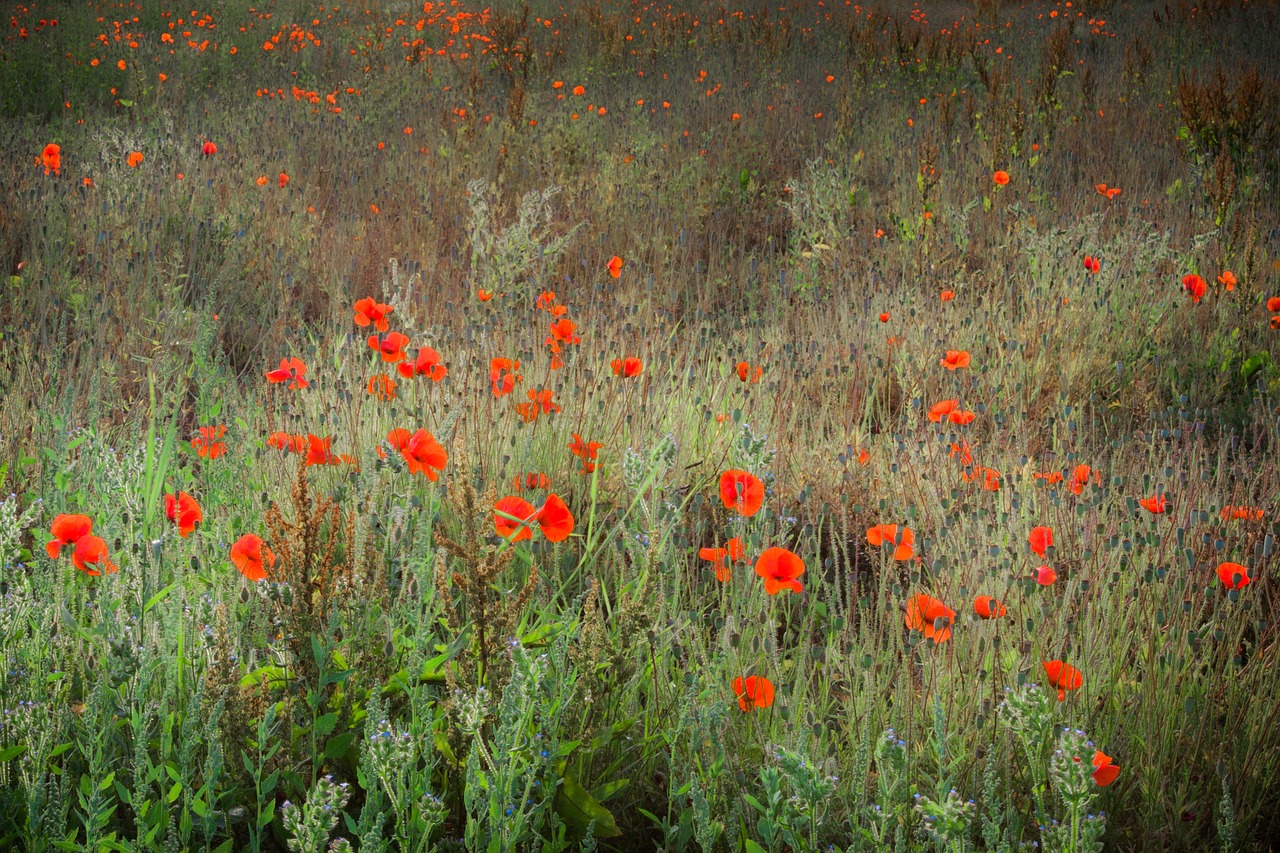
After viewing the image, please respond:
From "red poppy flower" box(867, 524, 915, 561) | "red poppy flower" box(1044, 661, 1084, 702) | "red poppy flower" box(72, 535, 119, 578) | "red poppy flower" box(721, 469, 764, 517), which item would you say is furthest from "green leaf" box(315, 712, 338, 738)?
"red poppy flower" box(1044, 661, 1084, 702)

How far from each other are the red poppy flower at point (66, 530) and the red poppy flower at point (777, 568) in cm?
→ 111

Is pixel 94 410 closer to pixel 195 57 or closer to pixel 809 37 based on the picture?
pixel 195 57

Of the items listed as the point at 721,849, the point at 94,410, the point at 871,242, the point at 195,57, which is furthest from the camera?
the point at 195,57

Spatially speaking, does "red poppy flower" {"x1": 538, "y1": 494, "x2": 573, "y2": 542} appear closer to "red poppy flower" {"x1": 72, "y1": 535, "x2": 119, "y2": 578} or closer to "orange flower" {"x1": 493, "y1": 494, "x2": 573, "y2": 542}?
"orange flower" {"x1": 493, "y1": 494, "x2": 573, "y2": 542}

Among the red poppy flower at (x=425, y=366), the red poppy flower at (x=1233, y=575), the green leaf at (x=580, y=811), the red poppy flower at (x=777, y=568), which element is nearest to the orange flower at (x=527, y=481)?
the red poppy flower at (x=425, y=366)

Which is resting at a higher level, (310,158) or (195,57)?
(195,57)

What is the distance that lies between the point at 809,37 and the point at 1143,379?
898 centimetres

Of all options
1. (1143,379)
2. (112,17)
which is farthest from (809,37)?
(1143,379)

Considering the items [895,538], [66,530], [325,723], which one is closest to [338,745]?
[325,723]

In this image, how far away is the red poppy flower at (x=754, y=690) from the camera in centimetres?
143

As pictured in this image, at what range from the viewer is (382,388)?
2467mm

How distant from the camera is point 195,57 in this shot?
9453 millimetres

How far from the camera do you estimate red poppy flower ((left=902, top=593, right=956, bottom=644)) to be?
1.50m

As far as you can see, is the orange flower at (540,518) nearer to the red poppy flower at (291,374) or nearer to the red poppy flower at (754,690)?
the red poppy flower at (754,690)
